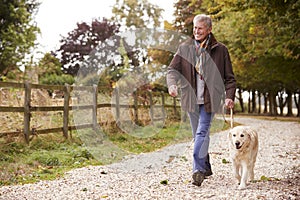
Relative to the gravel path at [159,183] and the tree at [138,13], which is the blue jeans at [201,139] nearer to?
the gravel path at [159,183]

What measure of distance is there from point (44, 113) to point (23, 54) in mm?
15092

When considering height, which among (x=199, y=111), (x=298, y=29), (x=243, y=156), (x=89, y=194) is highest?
(x=298, y=29)

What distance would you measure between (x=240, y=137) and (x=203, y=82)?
82 cm

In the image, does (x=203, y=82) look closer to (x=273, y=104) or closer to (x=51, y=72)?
(x=51, y=72)

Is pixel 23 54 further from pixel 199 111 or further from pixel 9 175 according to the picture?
pixel 199 111

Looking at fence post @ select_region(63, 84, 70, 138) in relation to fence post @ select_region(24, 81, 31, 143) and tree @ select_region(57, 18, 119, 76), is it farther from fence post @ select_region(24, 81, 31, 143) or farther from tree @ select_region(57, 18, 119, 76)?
tree @ select_region(57, 18, 119, 76)

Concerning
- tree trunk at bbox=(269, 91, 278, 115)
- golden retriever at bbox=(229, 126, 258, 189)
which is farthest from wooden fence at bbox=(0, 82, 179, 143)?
tree trunk at bbox=(269, 91, 278, 115)

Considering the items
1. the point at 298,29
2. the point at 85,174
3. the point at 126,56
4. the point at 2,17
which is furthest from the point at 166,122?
the point at 2,17

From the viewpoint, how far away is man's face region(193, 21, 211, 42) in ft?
16.5

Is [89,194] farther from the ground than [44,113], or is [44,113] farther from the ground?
[44,113]

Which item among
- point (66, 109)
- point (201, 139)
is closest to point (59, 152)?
point (66, 109)

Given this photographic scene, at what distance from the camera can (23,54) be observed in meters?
23.6

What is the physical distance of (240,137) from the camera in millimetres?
4766

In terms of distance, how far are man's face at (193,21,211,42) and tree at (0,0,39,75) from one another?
18.3m
